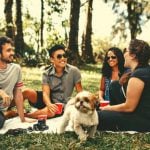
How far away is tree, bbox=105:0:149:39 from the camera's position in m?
37.2

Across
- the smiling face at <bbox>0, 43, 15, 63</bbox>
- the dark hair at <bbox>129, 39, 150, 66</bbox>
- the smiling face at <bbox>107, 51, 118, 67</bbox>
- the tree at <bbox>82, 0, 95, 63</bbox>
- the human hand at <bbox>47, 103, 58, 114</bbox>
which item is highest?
the dark hair at <bbox>129, 39, 150, 66</bbox>

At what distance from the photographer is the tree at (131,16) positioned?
→ 3722 centimetres

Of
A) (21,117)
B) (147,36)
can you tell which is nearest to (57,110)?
(21,117)

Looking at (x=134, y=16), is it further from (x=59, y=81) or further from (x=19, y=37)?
(x=59, y=81)

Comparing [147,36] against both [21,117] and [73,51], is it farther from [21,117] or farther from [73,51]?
[21,117]

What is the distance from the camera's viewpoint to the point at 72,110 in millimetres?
6863

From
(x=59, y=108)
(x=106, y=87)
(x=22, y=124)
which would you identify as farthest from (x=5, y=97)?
(x=106, y=87)

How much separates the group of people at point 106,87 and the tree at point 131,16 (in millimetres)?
27702

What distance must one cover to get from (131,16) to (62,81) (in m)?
31.1

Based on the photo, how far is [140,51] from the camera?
Answer: 23.5 feet

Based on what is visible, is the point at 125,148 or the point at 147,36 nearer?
the point at 125,148

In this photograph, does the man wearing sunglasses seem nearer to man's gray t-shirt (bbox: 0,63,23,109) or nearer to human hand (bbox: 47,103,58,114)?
human hand (bbox: 47,103,58,114)

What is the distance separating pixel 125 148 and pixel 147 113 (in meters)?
1.02

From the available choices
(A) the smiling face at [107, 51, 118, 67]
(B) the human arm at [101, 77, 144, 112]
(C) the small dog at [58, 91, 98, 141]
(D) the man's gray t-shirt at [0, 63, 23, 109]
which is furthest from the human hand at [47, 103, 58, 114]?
(B) the human arm at [101, 77, 144, 112]
